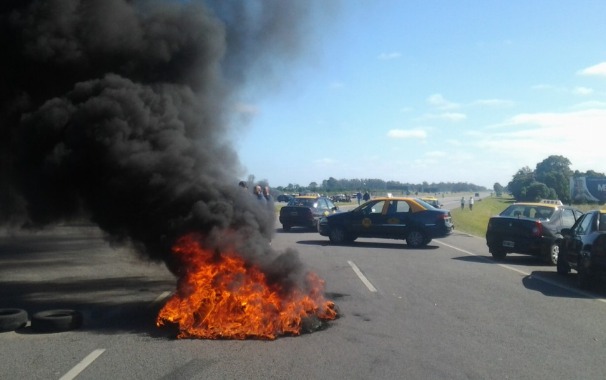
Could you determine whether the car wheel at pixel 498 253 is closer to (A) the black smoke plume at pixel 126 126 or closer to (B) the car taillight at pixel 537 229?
(B) the car taillight at pixel 537 229

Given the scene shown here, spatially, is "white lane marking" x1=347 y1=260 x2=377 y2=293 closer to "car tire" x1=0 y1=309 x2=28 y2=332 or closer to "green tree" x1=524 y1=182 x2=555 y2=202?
"car tire" x1=0 y1=309 x2=28 y2=332

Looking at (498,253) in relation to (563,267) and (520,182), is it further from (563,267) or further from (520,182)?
(520,182)

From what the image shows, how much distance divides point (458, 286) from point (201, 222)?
5747mm

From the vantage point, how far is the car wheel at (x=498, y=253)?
54.4 feet

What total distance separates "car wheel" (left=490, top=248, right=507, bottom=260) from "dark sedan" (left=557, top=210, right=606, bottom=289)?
271cm

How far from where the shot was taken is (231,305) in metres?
7.29

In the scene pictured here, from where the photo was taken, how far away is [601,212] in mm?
12703

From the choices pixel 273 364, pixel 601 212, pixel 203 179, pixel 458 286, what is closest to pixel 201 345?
pixel 273 364

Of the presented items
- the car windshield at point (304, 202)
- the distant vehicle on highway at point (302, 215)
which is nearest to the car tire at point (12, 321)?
the distant vehicle on highway at point (302, 215)

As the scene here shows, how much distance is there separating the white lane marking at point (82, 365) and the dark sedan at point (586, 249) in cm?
925

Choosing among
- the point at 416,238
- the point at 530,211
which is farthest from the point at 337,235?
the point at 530,211

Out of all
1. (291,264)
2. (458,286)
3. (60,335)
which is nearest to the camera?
(60,335)

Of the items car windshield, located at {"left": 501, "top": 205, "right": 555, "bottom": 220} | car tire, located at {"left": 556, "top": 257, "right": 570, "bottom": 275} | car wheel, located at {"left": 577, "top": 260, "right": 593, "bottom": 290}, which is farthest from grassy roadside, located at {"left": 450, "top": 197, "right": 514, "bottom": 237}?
car wheel, located at {"left": 577, "top": 260, "right": 593, "bottom": 290}

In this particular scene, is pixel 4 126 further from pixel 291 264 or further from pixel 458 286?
pixel 458 286
